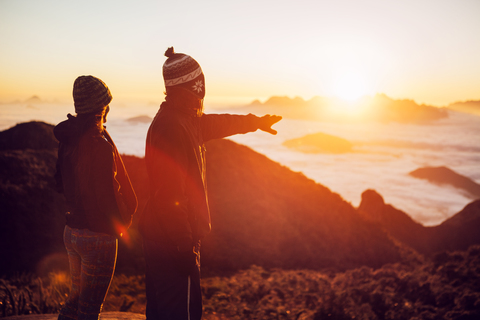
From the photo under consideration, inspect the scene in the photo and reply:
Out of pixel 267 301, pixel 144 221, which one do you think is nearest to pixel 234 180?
pixel 267 301

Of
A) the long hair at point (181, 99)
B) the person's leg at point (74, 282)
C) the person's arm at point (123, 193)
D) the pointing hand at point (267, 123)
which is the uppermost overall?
the long hair at point (181, 99)

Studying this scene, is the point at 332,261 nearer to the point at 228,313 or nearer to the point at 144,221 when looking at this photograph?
the point at 228,313

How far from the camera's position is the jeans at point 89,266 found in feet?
8.42

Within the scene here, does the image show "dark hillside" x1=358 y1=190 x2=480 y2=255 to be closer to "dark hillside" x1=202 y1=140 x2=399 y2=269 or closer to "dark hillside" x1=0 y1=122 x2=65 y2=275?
"dark hillside" x1=202 y1=140 x2=399 y2=269

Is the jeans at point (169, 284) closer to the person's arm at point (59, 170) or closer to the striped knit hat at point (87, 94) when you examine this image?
the person's arm at point (59, 170)

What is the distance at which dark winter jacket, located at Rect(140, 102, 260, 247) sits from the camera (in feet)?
7.89

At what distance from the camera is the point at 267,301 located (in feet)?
24.6

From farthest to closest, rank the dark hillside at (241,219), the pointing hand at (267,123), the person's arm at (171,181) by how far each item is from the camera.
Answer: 1. the dark hillside at (241,219)
2. the pointing hand at (267,123)
3. the person's arm at (171,181)

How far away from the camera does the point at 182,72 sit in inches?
102

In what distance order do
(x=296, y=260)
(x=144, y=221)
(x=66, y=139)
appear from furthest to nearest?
1. (x=296, y=260)
2. (x=144, y=221)
3. (x=66, y=139)

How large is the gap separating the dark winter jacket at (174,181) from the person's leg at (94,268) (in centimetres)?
37

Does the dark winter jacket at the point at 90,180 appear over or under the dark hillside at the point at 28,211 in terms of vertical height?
over

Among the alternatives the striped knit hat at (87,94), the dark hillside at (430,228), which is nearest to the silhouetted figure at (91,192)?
the striped knit hat at (87,94)

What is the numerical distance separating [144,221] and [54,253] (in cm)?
1311
